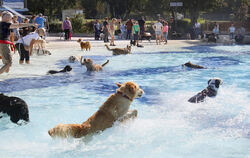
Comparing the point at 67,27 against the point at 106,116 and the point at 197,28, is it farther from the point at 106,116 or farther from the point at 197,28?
the point at 106,116

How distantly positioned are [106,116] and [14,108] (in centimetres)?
179

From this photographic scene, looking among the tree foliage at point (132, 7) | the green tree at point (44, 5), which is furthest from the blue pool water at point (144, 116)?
the green tree at point (44, 5)

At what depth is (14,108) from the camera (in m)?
5.82

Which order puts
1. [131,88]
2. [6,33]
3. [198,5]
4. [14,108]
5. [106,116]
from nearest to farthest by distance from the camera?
[106,116] < [131,88] < [14,108] < [6,33] < [198,5]

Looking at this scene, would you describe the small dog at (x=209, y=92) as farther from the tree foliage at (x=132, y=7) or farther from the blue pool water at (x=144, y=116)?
the tree foliage at (x=132, y=7)

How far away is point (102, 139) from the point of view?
5.33m

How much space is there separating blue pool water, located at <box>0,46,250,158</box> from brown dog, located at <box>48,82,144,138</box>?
0.63 ft

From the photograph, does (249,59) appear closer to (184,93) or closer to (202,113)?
(184,93)

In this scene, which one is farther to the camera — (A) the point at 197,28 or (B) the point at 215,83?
(A) the point at 197,28

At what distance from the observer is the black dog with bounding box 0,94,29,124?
5.81 metres

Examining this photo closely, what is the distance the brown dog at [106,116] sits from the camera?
4.71 m

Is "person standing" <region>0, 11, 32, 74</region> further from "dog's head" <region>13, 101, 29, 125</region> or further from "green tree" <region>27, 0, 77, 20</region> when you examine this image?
"green tree" <region>27, 0, 77, 20</region>

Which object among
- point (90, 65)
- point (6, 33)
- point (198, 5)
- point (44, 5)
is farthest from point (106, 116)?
point (44, 5)

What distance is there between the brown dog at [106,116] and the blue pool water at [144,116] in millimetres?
191
